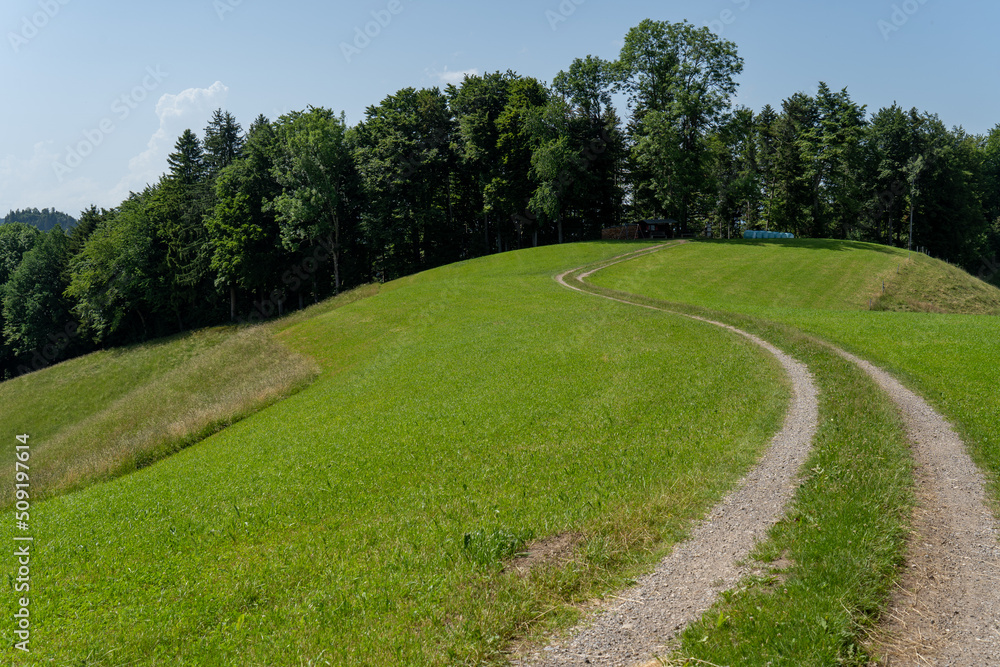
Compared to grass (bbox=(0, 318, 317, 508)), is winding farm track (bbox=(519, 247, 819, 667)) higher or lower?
higher

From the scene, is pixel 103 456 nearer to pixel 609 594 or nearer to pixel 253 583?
pixel 253 583

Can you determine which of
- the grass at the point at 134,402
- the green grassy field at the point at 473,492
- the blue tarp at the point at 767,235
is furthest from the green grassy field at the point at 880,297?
the grass at the point at 134,402

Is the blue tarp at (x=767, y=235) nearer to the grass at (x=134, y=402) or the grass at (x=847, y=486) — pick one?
the grass at (x=847, y=486)

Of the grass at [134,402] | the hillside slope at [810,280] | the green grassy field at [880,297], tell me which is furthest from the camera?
the hillside slope at [810,280]

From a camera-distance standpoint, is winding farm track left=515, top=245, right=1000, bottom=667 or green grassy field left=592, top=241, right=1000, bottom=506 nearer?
winding farm track left=515, top=245, right=1000, bottom=667

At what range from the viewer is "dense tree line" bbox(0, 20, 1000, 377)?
72.0 m

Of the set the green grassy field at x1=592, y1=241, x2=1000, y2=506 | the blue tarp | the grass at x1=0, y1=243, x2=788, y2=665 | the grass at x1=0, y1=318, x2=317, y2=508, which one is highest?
the blue tarp

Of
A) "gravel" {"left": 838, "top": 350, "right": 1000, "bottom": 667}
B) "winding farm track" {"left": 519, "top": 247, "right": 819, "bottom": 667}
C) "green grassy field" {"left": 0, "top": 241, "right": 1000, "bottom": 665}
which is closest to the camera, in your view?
"gravel" {"left": 838, "top": 350, "right": 1000, "bottom": 667}

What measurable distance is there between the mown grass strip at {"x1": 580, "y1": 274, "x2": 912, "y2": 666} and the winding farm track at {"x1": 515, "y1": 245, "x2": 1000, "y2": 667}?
288 mm

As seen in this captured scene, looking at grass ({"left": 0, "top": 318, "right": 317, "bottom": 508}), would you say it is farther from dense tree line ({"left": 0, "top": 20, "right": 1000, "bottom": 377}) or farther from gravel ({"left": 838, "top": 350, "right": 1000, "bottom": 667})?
gravel ({"left": 838, "top": 350, "right": 1000, "bottom": 667})

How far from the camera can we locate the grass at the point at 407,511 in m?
8.62

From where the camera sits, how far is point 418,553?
10.7m

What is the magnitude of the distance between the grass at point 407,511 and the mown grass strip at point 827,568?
1749 millimetres

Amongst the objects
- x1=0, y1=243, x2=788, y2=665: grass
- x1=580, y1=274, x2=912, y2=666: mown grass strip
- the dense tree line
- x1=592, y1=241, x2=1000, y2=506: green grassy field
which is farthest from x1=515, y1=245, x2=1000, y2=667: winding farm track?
the dense tree line
